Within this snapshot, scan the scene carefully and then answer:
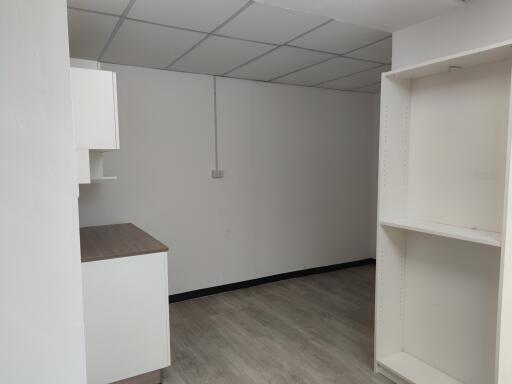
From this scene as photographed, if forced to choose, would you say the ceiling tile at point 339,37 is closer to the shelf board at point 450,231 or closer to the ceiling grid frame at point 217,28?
the ceiling grid frame at point 217,28

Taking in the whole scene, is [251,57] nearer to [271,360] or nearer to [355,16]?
[355,16]

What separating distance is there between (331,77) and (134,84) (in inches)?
85.6

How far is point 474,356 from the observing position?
7.07 ft

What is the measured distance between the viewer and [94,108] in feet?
7.32

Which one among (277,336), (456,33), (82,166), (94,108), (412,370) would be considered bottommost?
(277,336)

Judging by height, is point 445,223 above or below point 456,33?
below

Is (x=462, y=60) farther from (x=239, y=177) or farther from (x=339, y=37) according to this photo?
→ (x=239, y=177)

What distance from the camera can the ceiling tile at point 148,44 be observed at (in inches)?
100

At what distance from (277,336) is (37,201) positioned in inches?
101

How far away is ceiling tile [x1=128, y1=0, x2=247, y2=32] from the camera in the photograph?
2.13m

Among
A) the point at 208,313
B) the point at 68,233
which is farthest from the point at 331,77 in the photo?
the point at 68,233

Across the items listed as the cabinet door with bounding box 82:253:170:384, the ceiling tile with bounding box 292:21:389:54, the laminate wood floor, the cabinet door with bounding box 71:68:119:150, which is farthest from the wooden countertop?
the ceiling tile with bounding box 292:21:389:54

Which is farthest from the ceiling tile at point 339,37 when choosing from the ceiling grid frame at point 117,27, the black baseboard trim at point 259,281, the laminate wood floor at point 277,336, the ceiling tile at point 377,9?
the black baseboard trim at point 259,281

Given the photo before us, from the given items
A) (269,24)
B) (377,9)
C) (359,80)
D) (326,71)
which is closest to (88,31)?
(269,24)
